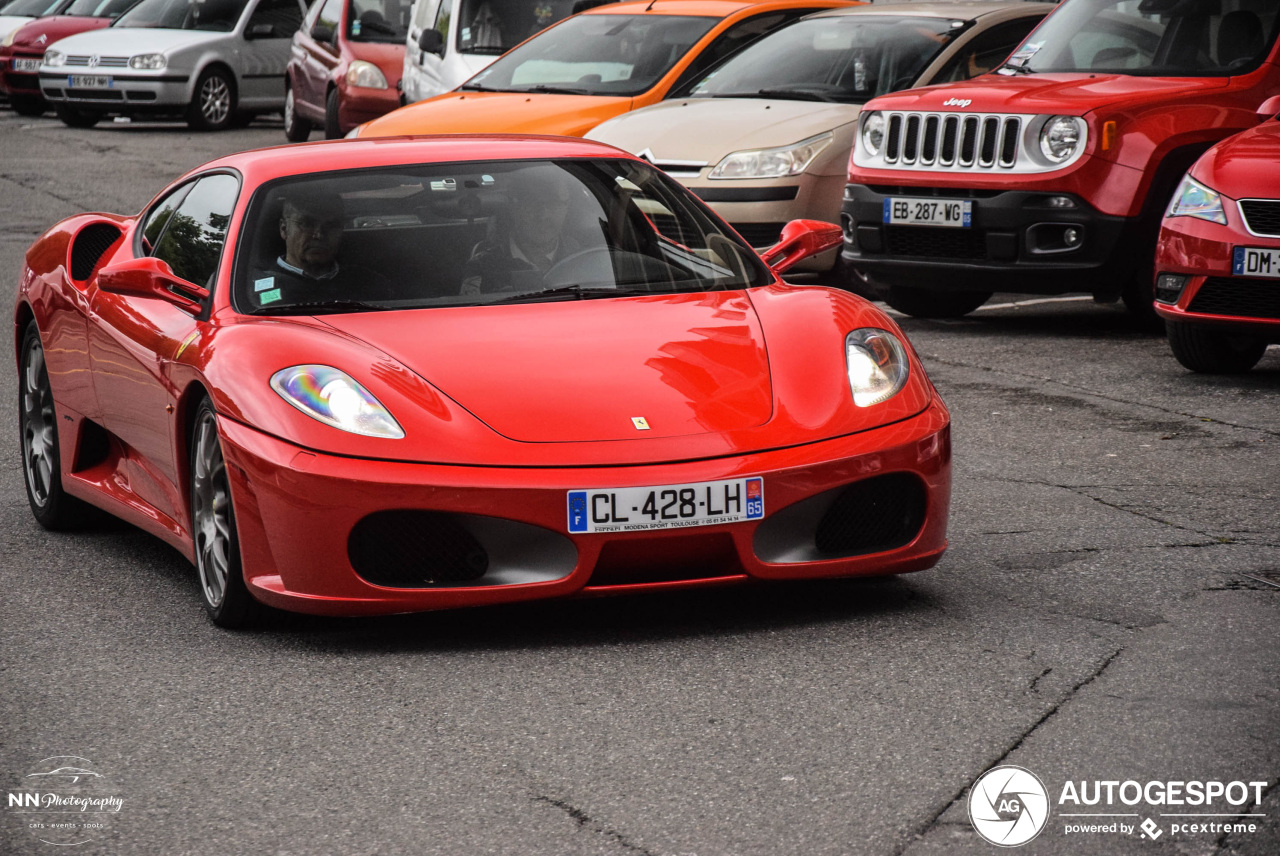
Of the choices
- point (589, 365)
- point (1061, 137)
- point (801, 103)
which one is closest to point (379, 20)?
point (801, 103)

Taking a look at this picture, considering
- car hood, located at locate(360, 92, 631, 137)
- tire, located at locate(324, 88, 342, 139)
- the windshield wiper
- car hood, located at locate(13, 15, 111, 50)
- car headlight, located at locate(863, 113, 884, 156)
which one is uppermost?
the windshield wiper

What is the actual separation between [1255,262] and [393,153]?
4189mm

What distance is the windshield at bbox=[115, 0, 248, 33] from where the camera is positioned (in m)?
23.7

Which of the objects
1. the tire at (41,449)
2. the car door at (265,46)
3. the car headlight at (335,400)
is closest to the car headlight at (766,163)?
the tire at (41,449)

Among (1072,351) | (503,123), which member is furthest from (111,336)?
(503,123)

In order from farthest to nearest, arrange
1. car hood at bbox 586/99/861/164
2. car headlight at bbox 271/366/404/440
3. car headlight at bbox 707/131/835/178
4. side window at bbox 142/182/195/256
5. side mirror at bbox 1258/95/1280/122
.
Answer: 1. car hood at bbox 586/99/861/164
2. car headlight at bbox 707/131/835/178
3. side mirror at bbox 1258/95/1280/122
4. side window at bbox 142/182/195/256
5. car headlight at bbox 271/366/404/440

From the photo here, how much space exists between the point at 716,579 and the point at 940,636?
0.56 meters

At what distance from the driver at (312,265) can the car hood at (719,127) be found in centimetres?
564

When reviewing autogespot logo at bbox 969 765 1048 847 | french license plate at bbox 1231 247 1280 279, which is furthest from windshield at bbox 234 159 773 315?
french license plate at bbox 1231 247 1280 279

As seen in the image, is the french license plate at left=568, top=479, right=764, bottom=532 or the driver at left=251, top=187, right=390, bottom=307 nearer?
the french license plate at left=568, top=479, right=764, bottom=532

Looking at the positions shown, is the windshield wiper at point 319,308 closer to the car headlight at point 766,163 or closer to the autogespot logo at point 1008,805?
the autogespot logo at point 1008,805

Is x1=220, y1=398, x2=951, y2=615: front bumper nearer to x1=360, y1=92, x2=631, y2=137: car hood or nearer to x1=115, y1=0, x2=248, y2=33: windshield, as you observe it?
x1=360, y1=92, x2=631, y2=137: car hood

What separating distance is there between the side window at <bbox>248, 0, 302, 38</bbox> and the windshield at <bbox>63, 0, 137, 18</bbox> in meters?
4.32

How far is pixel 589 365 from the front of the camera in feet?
15.9
